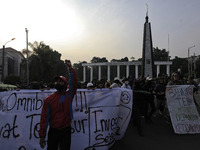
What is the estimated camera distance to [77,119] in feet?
13.3

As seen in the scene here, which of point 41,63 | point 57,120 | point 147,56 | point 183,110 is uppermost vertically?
point 41,63

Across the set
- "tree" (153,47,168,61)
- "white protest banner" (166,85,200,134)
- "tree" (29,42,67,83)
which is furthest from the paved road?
"tree" (153,47,168,61)

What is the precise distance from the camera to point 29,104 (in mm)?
3998

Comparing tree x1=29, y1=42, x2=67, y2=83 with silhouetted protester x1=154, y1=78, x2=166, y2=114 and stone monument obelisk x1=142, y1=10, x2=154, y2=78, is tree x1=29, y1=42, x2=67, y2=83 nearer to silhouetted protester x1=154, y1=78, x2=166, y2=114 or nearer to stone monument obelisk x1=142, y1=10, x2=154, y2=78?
stone monument obelisk x1=142, y1=10, x2=154, y2=78

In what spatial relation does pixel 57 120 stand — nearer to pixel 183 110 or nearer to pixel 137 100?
pixel 137 100

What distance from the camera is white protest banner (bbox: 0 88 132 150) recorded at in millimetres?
3738

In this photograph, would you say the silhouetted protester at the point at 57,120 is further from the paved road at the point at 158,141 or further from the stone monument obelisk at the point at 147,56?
the stone monument obelisk at the point at 147,56

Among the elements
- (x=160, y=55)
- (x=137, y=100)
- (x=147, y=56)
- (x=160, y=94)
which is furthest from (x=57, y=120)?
(x=160, y=55)

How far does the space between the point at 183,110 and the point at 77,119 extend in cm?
346

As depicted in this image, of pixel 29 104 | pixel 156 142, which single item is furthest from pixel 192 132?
pixel 29 104

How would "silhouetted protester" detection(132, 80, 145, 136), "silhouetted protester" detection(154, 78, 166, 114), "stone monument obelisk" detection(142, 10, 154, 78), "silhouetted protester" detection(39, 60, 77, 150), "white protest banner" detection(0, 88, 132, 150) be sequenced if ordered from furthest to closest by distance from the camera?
1. "stone monument obelisk" detection(142, 10, 154, 78)
2. "silhouetted protester" detection(154, 78, 166, 114)
3. "silhouetted protester" detection(132, 80, 145, 136)
4. "white protest banner" detection(0, 88, 132, 150)
5. "silhouetted protester" detection(39, 60, 77, 150)

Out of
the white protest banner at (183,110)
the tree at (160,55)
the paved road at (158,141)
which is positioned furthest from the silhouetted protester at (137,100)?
the tree at (160,55)

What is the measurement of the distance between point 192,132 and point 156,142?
4.50 ft

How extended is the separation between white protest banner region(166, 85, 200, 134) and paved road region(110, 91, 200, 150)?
0.23 m
